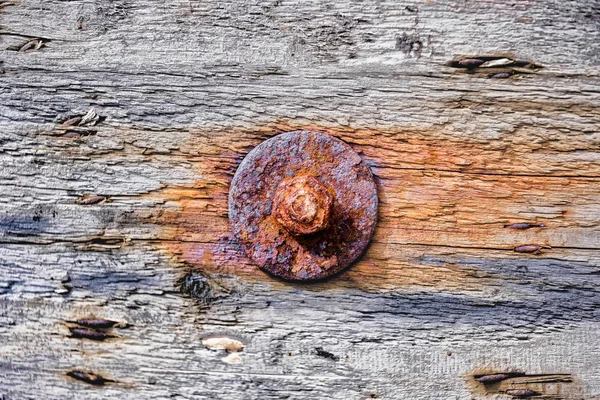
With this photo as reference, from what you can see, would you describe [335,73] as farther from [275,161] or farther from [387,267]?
[387,267]

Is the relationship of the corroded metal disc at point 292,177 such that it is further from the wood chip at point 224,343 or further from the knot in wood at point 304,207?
the wood chip at point 224,343

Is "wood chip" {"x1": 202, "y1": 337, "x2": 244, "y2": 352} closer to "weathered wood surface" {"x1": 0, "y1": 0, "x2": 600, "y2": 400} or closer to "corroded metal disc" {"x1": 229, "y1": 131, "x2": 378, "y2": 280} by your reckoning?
"weathered wood surface" {"x1": 0, "y1": 0, "x2": 600, "y2": 400}

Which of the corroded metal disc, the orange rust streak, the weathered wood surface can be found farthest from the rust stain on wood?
the corroded metal disc

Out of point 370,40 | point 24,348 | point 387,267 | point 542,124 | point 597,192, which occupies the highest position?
point 370,40

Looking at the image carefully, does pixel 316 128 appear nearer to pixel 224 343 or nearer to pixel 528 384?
pixel 224 343

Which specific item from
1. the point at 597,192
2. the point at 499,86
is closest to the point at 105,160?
the point at 499,86
